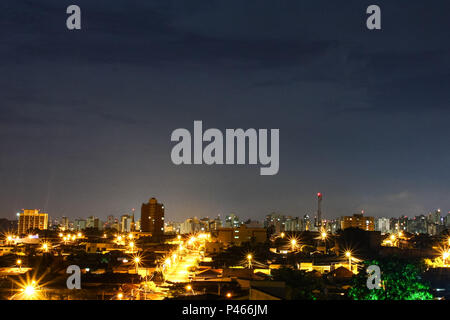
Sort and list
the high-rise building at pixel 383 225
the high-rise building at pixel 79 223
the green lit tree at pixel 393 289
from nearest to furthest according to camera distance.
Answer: the green lit tree at pixel 393 289, the high-rise building at pixel 383 225, the high-rise building at pixel 79 223

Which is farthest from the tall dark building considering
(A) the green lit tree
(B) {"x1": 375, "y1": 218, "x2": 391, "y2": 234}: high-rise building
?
(A) the green lit tree

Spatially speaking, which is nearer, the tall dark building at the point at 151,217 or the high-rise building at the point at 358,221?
the high-rise building at the point at 358,221

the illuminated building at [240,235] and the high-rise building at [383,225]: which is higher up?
the illuminated building at [240,235]

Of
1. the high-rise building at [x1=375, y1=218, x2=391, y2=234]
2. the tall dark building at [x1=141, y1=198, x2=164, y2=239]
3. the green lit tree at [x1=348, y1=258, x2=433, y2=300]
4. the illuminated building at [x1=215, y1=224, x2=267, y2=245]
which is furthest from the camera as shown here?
the high-rise building at [x1=375, y1=218, x2=391, y2=234]

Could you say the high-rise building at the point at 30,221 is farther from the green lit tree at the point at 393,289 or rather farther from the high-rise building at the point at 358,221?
the green lit tree at the point at 393,289

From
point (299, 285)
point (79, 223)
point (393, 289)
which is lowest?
point (79, 223)

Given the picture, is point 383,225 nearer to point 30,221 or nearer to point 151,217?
point 151,217

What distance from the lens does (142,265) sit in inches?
853

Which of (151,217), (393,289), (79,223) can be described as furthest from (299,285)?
(79,223)

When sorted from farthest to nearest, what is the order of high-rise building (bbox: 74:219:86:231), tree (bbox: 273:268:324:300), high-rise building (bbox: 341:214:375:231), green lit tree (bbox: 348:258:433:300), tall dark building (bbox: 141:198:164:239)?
high-rise building (bbox: 74:219:86:231)
tall dark building (bbox: 141:198:164:239)
high-rise building (bbox: 341:214:375:231)
tree (bbox: 273:268:324:300)
green lit tree (bbox: 348:258:433:300)

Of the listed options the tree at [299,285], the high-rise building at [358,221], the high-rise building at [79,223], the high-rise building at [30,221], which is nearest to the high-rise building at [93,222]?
the high-rise building at [79,223]

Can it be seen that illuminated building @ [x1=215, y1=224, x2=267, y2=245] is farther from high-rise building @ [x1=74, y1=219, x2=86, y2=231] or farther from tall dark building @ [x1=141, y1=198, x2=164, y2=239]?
high-rise building @ [x1=74, y1=219, x2=86, y2=231]

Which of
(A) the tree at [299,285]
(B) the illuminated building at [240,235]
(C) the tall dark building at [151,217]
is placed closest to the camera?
(A) the tree at [299,285]

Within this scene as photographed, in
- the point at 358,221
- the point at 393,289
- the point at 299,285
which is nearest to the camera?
the point at 393,289
